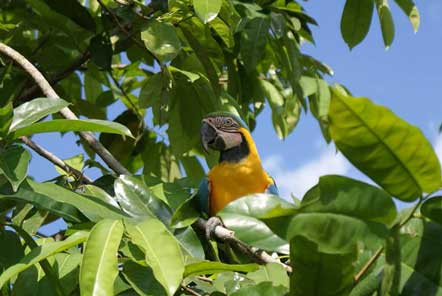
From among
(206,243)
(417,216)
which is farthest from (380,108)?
(206,243)

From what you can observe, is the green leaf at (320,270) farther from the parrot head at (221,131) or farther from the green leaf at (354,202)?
the parrot head at (221,131)

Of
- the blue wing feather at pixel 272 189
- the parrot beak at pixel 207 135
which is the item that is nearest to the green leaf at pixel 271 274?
the parrot beak at pixel 207 135

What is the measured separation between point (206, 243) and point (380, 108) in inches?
48.2

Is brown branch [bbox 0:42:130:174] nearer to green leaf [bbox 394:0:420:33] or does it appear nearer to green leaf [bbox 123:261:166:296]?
green leaf [bbox 123:261:166:296]

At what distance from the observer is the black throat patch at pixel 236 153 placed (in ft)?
9.57

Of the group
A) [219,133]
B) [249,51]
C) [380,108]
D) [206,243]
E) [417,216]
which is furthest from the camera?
[219,133]

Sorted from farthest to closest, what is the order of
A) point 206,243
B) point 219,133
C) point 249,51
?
1. point 219,133
2. point 249,51
3. point 206,243

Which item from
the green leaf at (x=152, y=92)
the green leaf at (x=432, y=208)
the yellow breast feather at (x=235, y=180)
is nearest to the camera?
the green leaf at (x=432, y=208)

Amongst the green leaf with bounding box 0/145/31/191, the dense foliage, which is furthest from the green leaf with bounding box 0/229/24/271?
the green leaf with bounding box 0/145/31/191

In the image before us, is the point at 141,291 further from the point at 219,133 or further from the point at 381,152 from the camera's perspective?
the point at 219,133

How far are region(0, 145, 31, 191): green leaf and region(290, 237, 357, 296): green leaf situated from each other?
2.12ft

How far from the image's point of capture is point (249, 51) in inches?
101

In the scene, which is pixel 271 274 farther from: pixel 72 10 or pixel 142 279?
pixel 72 10

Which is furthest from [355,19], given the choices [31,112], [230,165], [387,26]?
[31,112]
